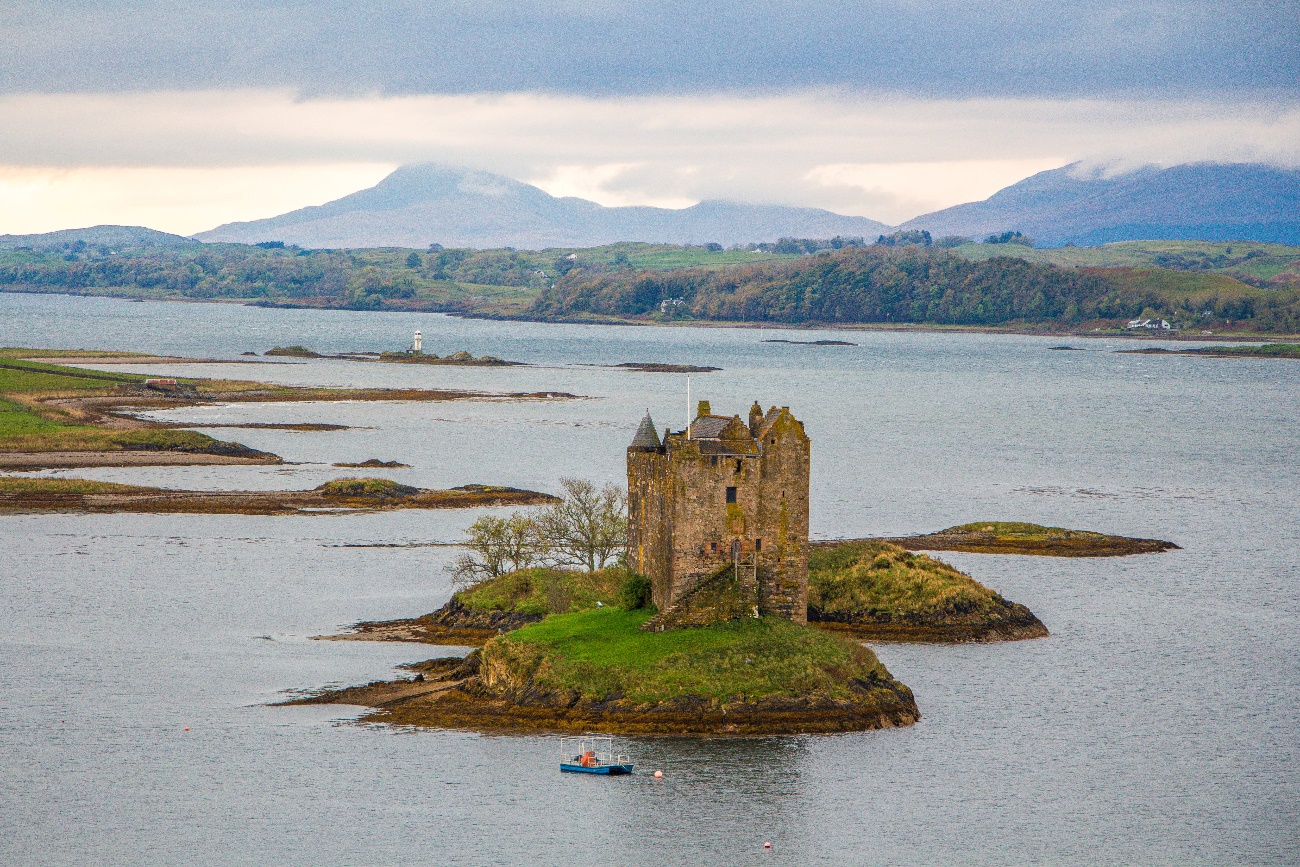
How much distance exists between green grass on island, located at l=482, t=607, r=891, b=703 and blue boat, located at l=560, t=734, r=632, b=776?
187cm

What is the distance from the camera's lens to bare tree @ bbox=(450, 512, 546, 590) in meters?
71.5

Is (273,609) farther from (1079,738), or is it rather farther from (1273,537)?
(1273,537)

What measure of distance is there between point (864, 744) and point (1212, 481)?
83.5m

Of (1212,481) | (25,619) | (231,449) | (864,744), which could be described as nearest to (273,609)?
(25,619)

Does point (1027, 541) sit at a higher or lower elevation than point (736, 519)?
lower

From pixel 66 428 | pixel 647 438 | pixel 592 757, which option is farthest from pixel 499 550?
pixel 66 428

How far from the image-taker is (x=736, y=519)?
53.9 metres

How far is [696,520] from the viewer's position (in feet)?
176

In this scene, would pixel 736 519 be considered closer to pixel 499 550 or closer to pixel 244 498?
pixel 499 550

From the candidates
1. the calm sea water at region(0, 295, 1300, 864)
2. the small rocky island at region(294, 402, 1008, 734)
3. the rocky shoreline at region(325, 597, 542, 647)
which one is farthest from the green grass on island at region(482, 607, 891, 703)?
the rocky shoreline at region(325, 597, 542, 647)

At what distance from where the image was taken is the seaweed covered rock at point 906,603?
66.9 meters

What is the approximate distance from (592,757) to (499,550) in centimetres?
2493

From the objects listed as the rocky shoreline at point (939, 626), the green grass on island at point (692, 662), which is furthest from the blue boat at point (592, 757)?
the rocky shoreline at point (939, 626)

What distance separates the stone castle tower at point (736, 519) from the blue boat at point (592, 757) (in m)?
4.99
